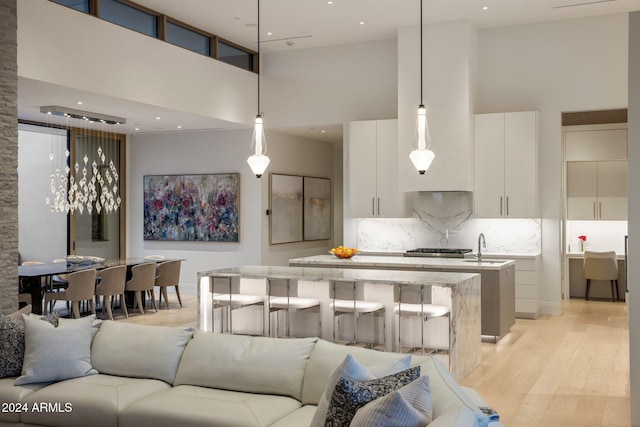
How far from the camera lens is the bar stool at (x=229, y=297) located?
21.4 feet

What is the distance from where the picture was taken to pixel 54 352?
422 cm

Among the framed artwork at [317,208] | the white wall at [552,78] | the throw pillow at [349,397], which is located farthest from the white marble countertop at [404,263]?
the throw pillow at [349,397]

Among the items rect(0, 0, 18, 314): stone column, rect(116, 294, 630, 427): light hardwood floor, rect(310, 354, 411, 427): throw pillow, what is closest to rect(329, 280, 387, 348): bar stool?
rect(116, 294, 630, 427): light hardwood floor

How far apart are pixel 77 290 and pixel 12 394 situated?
14.7 feet

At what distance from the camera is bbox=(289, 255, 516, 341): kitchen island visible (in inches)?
297

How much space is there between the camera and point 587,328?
862 cm

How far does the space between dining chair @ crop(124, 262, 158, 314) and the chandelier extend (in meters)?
0.91

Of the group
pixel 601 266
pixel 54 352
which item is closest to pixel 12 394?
pixel 54 352

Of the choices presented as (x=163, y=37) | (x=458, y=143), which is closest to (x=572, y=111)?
(x=458, y=143)

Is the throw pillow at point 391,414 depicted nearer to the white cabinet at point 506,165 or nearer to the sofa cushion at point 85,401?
the sofa cushion at point 85,401

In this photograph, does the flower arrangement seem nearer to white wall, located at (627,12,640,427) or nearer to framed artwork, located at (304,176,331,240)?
framed artwork, located at (304,176,331,240)

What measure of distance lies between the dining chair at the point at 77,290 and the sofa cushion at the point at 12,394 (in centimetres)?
421

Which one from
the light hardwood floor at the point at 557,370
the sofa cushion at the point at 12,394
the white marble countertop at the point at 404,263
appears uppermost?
the white marble countertop at the point at 404,263

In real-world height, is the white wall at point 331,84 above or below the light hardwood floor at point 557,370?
above
